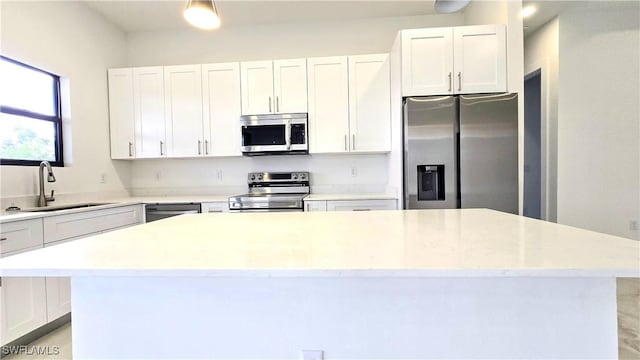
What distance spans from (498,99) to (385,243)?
2.25 metres

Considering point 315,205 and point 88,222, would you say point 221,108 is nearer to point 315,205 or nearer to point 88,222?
point 315,205

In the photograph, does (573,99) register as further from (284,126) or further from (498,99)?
(284,126)

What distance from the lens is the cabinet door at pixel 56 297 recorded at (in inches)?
81.2

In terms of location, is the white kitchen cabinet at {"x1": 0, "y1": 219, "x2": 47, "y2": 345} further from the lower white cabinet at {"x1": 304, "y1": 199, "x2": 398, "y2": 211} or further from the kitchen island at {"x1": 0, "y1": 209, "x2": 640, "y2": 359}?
the lower white cabinet at {"x1": 304, "y1": 199, "x2": 398, "y2": 211}

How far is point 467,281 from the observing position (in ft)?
2.85

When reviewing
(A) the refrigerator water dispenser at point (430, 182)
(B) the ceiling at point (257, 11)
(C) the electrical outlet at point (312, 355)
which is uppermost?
(B) the ceiling at point (257, 11)

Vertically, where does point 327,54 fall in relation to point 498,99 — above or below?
above

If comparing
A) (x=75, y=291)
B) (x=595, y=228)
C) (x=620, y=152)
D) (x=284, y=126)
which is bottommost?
(x=595, y=228)

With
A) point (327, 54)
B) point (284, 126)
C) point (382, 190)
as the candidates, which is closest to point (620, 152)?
point (382, 190)

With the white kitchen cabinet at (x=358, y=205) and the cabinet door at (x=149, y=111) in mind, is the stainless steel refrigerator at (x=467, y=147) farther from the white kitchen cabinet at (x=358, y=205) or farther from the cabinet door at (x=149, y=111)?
the cabinet door at (x=149, y=111)

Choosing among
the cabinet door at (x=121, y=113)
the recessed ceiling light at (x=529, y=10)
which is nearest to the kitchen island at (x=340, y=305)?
the cabinet door at (x=121, y=113)

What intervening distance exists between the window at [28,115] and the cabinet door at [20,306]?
1033mm

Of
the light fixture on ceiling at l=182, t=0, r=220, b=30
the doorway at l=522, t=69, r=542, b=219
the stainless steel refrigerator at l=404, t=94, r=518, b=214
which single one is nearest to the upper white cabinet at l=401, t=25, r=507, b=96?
the stainless steel refrigerator at l=404, t=94, r=518, b=214

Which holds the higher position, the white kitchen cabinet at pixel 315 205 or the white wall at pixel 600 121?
the white wall at pixel 600 121
